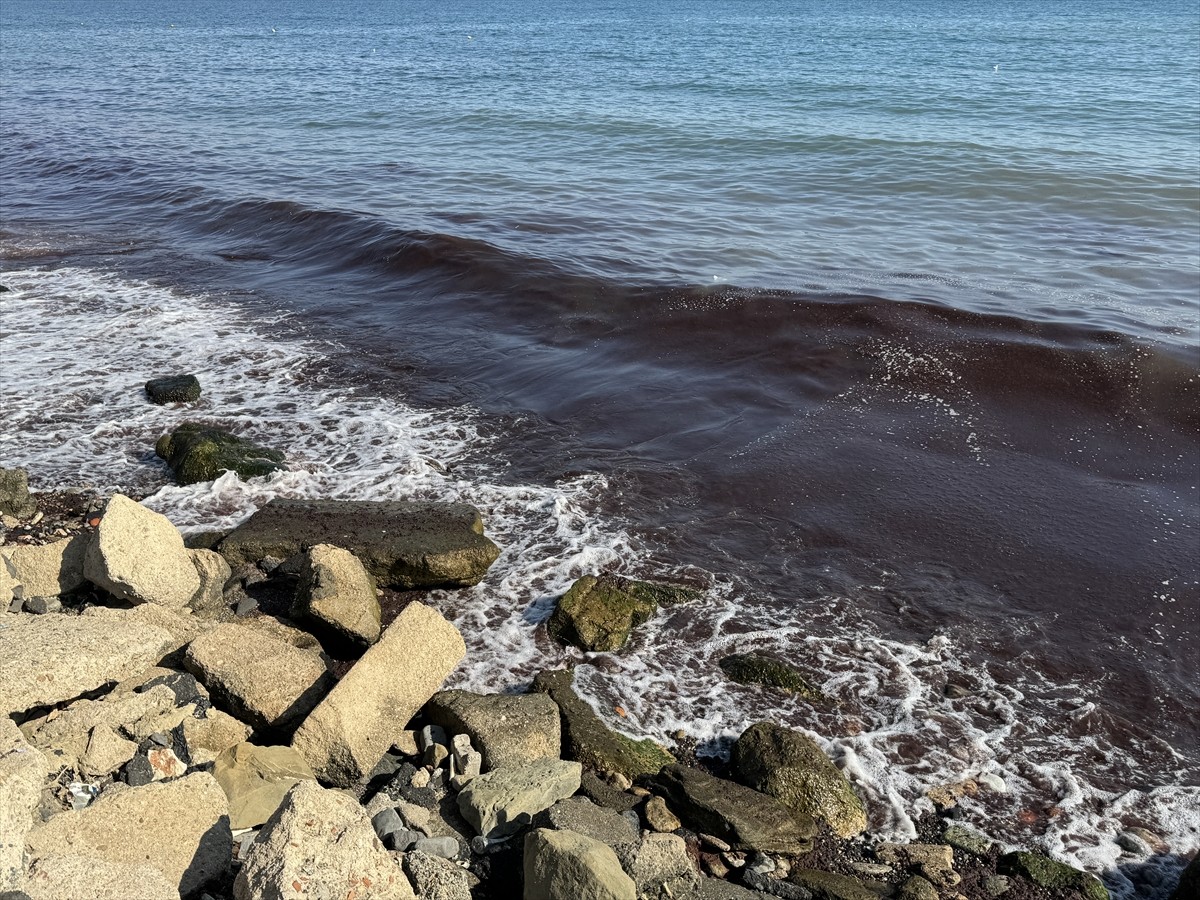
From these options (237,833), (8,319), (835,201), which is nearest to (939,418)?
(237,833)

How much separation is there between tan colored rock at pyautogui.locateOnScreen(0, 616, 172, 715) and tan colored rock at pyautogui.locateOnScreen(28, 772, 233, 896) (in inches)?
39.2

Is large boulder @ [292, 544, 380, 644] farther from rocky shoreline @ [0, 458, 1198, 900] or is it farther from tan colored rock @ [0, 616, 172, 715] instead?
tan colored rock @ [0, 616, 172, 715]

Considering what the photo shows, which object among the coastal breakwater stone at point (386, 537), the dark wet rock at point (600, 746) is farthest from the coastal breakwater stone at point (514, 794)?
the coastal breakwater stone at point (386, 537)

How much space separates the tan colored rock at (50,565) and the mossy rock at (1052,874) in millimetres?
6263

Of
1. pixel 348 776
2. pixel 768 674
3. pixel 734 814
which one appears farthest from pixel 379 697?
pixel 768 674

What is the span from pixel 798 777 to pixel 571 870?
5.88 ft

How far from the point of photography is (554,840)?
165 inches

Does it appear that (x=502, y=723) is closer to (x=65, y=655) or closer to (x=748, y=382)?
(x=65, y=655)

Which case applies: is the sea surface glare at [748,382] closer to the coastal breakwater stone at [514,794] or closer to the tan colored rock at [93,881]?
the coastal breakwater stone at [514,794]

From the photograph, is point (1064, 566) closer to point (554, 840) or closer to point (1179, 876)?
point (1179, 876)

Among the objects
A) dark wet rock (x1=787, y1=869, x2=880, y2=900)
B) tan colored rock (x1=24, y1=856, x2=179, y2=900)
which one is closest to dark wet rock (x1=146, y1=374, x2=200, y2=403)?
tan colored rock (x1=24, y1=856, x2=179, y2=900)

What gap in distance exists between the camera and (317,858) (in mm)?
3758

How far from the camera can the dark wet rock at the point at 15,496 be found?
812 centimetres

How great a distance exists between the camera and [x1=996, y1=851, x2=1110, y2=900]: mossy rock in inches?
194
